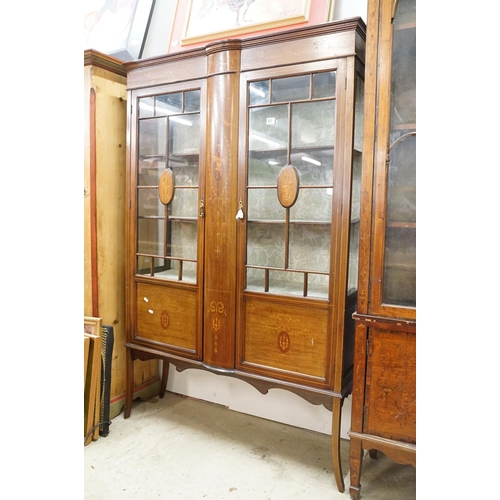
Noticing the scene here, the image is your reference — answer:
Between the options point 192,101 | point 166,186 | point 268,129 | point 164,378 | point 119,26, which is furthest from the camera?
point 119,26

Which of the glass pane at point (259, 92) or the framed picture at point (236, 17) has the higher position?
the framed picture at point (236, 17)

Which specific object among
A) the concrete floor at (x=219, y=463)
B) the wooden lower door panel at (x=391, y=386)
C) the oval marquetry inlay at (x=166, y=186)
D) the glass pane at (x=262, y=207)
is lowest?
the concrete floor at (x=219, y=463)

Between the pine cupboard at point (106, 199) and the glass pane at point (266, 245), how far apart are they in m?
0.87

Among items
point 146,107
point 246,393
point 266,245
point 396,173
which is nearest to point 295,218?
point 266,245

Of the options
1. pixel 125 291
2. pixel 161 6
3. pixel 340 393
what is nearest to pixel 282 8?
pixel 161 6

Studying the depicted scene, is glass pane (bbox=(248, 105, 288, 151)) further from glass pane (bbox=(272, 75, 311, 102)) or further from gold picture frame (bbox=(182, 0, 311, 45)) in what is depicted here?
gold picture frame (bbox=(182, 0, 311, 45))

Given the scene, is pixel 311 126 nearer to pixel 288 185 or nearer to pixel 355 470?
pixel 288 185

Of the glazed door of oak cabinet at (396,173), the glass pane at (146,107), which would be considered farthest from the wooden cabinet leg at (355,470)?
the glass pane at (146,107)

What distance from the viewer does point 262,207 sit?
1963 mm

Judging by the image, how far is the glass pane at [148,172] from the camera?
222 cm

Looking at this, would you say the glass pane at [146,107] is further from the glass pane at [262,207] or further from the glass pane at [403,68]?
the glass pane at [403,68]

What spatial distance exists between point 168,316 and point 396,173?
4.33 feet

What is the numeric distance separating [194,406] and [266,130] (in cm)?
167
